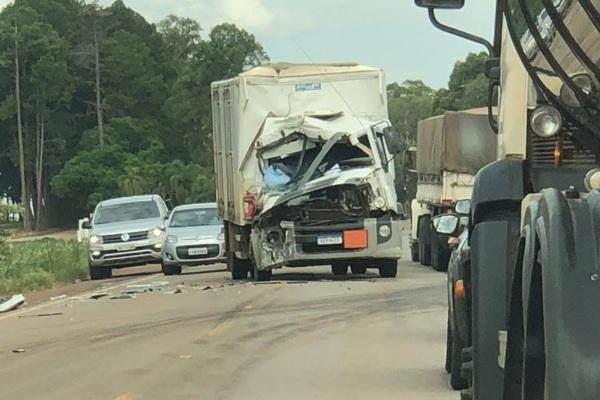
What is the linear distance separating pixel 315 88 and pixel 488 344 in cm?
1728

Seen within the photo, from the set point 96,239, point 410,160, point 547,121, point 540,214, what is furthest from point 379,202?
point 540,214

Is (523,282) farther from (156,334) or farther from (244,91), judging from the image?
(244,91)

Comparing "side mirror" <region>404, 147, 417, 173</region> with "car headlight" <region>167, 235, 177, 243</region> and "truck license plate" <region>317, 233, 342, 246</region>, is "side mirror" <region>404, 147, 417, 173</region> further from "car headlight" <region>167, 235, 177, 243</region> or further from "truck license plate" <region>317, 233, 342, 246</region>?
"truck license plate" <region>317, 233, 342, 246</region>

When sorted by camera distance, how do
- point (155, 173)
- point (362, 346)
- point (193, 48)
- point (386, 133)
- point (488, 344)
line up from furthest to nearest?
1. point (193, 48)
2. point (155, 173)
3. point (386, 133)
4. point (362, 346)
5. point (488, 344)

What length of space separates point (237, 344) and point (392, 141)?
9.21 m

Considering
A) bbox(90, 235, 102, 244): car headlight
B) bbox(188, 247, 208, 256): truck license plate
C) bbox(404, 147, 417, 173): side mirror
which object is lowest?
bbox(188, 247, 208, 256): truck license plate

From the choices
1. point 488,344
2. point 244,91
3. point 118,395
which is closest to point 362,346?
point 118,395

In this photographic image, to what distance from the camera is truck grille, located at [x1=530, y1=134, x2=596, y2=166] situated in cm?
548

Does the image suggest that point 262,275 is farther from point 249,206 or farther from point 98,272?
point 98,272

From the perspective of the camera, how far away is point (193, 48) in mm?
102750

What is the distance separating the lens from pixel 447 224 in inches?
352

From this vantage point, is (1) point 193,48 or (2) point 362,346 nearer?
(2) point 362,346

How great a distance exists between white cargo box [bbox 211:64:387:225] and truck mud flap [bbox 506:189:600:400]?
18285mm

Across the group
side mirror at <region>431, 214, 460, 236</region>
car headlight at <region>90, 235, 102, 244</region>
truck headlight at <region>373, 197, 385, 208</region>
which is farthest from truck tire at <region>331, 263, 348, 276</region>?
side mirror at <region>431, 214, 460, 236</region>
